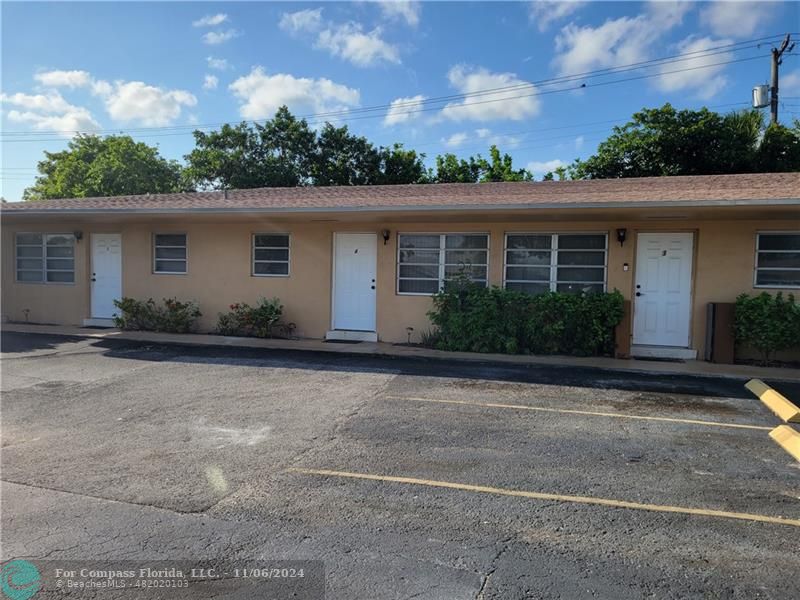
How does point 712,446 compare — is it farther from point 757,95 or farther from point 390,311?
point 757,95

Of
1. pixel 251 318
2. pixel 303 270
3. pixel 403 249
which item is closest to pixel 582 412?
pixel 403 249

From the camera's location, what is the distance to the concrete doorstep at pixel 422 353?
8.24m

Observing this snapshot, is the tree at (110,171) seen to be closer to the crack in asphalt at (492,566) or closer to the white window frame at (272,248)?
the white window frame at (272,248)

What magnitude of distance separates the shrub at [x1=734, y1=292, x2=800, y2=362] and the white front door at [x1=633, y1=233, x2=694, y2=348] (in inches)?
37.0

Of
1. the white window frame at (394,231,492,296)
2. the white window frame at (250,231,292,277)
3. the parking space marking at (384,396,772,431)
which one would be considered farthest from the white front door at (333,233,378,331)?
the parking space marking at (384,396,772,431)

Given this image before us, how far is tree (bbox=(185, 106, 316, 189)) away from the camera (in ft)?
92.9

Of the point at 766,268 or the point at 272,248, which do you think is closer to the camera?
the point at 766,268

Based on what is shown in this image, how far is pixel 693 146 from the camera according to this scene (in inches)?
812

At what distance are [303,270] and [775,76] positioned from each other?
847 inches

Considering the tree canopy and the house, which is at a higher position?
the tree canopy

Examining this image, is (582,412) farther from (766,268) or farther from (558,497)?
(766,268)

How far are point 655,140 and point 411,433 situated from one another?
2054cm

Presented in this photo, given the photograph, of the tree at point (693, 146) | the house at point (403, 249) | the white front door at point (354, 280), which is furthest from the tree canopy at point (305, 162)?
the white front door at point (354, 280)

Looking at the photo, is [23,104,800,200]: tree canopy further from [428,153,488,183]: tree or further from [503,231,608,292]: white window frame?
[503,231,608,292]: white window frame
